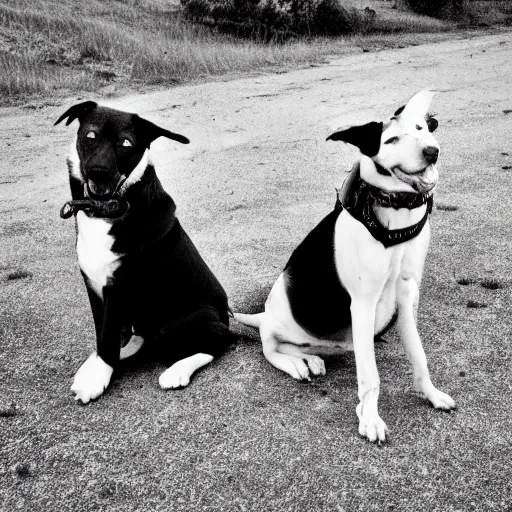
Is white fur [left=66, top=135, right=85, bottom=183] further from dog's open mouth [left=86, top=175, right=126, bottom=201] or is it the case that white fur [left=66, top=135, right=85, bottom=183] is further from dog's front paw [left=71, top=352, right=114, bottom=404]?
dog's front paw [left=71, top=352, right=114, bottom=404]

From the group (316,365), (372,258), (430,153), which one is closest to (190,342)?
(316,365)

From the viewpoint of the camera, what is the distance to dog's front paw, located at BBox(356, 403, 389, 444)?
2.62m

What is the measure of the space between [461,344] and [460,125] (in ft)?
16.9

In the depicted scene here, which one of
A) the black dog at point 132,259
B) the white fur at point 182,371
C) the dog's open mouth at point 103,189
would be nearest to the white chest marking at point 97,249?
the black dog at point 132,259

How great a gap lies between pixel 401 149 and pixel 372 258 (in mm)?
450

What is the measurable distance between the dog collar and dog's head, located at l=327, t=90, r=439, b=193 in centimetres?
100

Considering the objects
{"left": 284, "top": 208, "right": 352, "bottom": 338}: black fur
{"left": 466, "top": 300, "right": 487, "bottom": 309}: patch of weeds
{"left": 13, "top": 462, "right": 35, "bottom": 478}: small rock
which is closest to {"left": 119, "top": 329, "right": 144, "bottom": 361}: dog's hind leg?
{"left": 13, "top": 462, "right": 35, "bottom": 478}: small rock

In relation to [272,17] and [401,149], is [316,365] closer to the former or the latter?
[401,149]

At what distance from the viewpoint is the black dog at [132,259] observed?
2762 mm

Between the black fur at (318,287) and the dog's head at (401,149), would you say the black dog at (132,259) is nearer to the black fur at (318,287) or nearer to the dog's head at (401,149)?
the black fur at (318,287)

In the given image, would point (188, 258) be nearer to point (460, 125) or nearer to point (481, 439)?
point (481, 439)

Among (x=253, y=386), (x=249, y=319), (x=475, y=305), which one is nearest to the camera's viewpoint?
(x=253, y=386)

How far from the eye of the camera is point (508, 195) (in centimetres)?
554

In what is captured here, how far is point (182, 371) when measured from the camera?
307 cm
